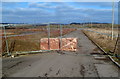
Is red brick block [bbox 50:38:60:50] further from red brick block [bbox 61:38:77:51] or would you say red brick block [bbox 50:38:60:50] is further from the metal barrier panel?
red brick block [bbox 61:38:77:51]

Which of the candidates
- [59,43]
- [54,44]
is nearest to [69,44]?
[59,43]

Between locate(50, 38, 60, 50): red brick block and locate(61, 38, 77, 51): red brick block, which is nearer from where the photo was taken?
locate(61, 38, 77, 51): red brick block

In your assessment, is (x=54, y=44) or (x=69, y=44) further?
(x=54, y=44)

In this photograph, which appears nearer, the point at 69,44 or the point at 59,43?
the point at 69,44

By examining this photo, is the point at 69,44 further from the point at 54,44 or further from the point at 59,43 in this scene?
the point at 54,44

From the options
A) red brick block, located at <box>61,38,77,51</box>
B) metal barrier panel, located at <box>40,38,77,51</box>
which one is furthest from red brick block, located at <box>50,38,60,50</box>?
red brick block, located at <box>61,38,77,51</box>

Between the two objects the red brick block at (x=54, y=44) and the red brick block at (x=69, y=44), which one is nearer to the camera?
the red brick block at (x=69, y=44)

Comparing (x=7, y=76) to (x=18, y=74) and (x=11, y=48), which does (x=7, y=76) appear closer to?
(x=18, y=74)

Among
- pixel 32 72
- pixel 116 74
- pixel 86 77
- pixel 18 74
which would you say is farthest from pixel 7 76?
pixel 116 74

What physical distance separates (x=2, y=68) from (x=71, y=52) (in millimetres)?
6517

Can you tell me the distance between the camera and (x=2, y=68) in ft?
28.3

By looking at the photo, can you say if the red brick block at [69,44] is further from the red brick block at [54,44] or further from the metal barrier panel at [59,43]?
the red brick block at [54,44]

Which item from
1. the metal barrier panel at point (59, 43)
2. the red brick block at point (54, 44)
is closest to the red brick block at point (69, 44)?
the metal barrier panel at point (59, 43)

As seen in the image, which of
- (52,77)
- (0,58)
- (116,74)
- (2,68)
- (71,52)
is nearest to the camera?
(52,77)
